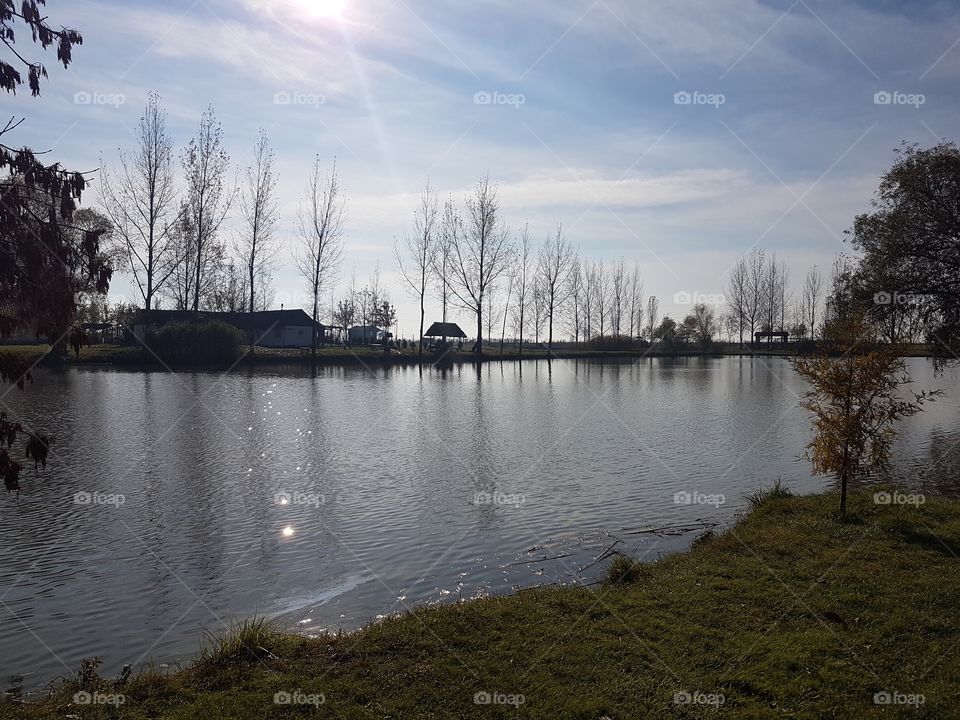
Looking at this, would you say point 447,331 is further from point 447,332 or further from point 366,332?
point 366,332

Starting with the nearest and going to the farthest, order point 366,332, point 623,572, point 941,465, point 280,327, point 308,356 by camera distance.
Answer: point 623,572
point 941,465
point 308,356
point 280,327
point 366,332

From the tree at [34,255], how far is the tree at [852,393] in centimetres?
1080

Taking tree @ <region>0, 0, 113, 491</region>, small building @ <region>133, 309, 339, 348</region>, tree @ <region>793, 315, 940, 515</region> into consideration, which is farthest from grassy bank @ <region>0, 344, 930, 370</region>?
tree @ <region>0, 0, 113, 491</region>

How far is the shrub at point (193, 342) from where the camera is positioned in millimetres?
50406

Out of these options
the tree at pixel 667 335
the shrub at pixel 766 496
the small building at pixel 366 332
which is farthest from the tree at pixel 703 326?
the shrub at pixel 766 496

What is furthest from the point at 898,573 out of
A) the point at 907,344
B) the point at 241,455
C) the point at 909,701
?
the point at 241,455

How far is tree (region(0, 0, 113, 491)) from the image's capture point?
5.11m

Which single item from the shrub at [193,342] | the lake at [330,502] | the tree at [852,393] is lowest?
the lake at [330,502]

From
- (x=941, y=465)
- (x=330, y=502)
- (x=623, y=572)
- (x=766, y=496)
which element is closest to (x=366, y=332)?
(x=941, y=465)

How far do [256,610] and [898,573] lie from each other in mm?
8125

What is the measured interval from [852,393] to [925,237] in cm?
1759

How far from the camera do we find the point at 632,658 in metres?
6.09

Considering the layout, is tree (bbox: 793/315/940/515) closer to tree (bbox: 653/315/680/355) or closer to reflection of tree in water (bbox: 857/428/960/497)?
reflection of tree in water (bbox: 857/428/960/497)

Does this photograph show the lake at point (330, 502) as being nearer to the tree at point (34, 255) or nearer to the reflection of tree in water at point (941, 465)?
the reflection of tree in water at point (941, 465)
